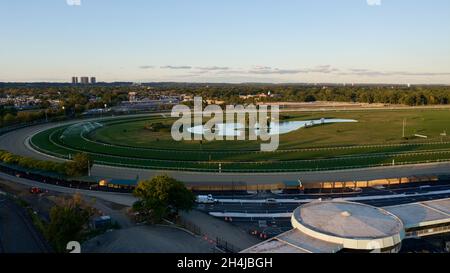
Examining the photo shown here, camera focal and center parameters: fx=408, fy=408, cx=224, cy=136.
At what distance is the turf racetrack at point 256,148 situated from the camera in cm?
3784

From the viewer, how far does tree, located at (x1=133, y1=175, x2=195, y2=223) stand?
22.4 meters

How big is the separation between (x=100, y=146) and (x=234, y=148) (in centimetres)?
1579

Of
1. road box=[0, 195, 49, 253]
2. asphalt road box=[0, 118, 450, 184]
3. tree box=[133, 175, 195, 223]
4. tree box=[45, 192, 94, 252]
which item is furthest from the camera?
asphalt road box=[0, 118, 450, 184]

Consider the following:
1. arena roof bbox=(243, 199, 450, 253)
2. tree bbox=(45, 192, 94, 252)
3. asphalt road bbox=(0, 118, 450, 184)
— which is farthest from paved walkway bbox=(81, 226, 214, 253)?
asphalt road bbox=(0, 118, 450, 184)

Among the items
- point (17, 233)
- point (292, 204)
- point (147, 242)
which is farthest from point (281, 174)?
point (17, 233)

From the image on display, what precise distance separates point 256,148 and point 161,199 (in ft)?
76.1

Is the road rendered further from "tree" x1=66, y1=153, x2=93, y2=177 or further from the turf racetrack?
the turf racetrack

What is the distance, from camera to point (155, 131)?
193 ft

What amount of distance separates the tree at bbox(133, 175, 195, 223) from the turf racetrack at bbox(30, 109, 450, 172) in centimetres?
1237

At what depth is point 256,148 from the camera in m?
44.6
